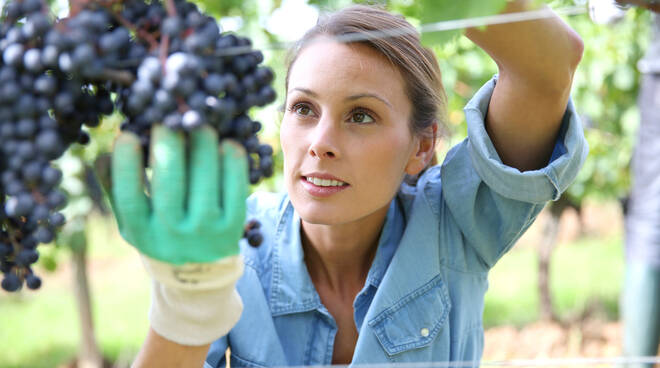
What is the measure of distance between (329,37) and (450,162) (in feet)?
1.24

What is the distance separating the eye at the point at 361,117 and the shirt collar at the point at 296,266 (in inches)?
11.6

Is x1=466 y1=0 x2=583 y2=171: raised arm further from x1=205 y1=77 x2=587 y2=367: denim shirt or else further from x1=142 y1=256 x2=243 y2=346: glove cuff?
x1=142 y1=256 x2=243 y2=346: glove cuff

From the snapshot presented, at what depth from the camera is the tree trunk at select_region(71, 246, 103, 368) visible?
332 cm

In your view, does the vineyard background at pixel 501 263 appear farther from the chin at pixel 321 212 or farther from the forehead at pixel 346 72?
the chin at pixel 321 212

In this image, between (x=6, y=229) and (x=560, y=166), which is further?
(x=560, y=166)

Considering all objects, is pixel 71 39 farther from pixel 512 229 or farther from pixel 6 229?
pixel 512 229

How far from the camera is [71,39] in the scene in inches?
30.4

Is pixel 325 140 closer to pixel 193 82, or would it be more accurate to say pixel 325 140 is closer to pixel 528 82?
pixel 528 82

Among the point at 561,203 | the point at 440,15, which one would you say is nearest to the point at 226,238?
the point at 440,15

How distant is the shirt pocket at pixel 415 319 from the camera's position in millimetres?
1404

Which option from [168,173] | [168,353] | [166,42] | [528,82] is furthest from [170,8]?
[528,82]

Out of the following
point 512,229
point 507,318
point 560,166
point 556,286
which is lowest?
point 556,286

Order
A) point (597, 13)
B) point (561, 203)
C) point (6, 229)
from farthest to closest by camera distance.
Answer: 1. point (561, 203)
2. point (597, 13)
3. point (6, 229)

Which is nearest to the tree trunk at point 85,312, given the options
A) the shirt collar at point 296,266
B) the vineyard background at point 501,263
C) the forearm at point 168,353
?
the vineyard background at point 501,263
